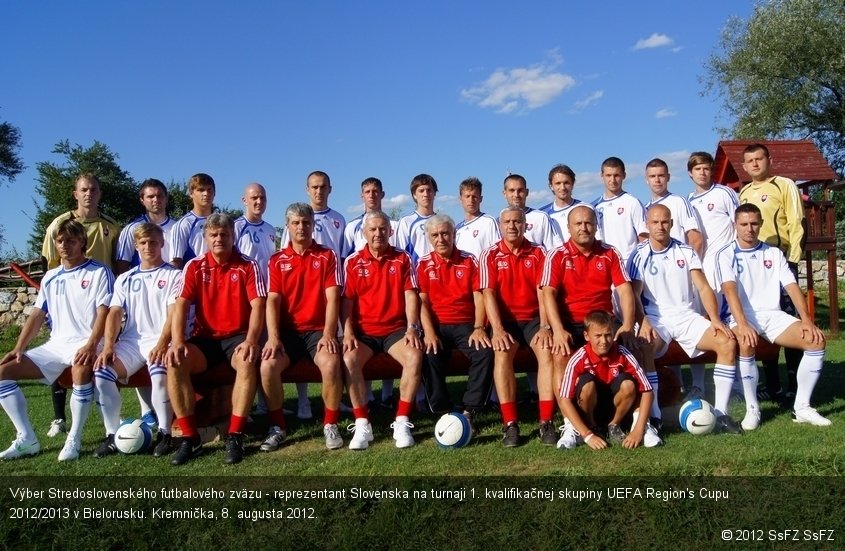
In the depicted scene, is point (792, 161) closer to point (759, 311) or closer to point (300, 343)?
point (759, 311)

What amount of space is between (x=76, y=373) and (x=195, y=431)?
1049 millimetres

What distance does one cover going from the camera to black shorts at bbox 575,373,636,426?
180 inches

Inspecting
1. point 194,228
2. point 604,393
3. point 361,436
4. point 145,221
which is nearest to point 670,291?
point 604,393

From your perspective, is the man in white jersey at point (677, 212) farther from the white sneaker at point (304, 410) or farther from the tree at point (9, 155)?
the tree at point (9, 155)

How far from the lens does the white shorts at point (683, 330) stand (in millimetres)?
5215

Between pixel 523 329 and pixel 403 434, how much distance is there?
1324 millimetres

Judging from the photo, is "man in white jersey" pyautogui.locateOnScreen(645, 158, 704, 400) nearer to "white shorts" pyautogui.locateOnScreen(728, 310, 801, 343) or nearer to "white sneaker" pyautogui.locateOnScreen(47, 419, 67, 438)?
"white shorts" pyautogui.locateOnScreen(728, 310, 801, 343)

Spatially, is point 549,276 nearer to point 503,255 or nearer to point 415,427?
point 503,255

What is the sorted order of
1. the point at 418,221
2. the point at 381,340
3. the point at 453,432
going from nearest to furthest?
the point at 453,432
the point at 381,340
the point at 418,221

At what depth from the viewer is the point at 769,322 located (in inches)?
212

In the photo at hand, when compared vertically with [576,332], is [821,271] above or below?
below

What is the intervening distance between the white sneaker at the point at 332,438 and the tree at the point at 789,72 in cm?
2287

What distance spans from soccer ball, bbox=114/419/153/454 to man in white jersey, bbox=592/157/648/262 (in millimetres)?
4463

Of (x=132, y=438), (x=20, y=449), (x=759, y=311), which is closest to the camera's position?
(x=132, y=438)
